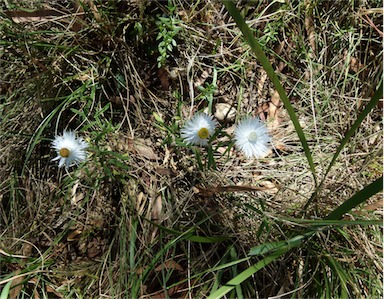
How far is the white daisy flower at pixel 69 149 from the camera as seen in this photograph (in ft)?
4.12

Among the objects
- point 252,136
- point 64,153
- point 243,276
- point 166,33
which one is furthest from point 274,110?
point 64,153

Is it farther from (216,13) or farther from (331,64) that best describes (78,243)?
(331,64)

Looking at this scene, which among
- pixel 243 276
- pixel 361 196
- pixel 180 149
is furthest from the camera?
pixel 180 149

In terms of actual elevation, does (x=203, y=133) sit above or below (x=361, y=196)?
above

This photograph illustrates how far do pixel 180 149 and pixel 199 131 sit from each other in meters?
0.18

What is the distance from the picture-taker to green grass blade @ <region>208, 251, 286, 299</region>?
116cm

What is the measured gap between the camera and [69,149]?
4.17ft

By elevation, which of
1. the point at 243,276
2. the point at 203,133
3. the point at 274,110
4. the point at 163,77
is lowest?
the point at 243,276

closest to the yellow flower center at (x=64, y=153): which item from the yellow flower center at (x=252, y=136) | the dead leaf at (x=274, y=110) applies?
the yellow flower center at (x=252, y=136)

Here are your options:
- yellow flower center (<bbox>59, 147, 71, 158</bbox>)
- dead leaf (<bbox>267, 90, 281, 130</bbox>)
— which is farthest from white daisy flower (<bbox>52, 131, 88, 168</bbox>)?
dead leaf (<bbox>267, 90, 281, 130</bbox>)

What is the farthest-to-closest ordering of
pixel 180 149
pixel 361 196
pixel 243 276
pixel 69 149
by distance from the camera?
pixel 180 149 → pixel 69 149 → pixel 243 276 → pixel 361 196

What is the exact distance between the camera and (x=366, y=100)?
1440mm

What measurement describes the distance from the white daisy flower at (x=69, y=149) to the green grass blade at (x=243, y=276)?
0.51 meters

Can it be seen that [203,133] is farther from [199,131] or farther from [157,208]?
[157,208]
